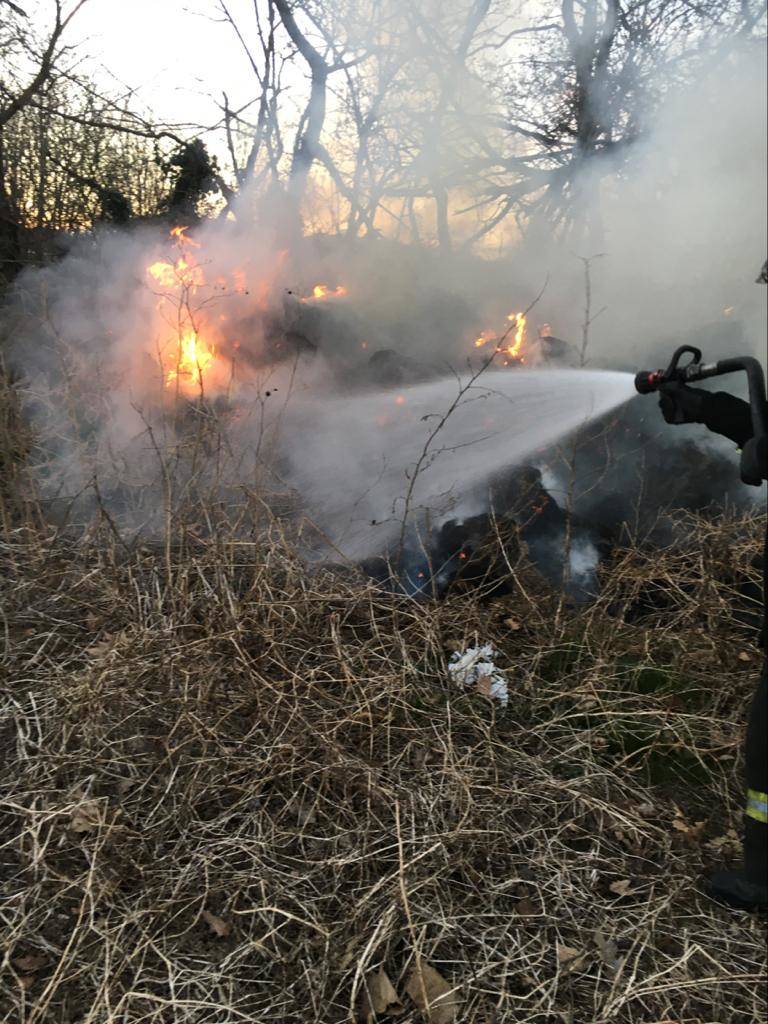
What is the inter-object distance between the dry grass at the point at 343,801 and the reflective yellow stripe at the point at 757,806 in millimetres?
427

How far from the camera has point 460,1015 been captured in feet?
6.33

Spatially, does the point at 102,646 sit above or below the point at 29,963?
above

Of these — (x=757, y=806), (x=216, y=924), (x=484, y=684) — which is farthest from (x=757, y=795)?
(x=216, y=924)

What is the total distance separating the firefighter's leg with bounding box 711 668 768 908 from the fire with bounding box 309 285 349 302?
9.51 meters

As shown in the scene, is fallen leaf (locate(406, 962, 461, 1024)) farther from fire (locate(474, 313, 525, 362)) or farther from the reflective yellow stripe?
fire (locate(474, 313, 525, 362))

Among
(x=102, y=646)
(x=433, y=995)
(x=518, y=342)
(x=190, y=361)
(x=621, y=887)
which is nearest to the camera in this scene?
(x=433, y=995)

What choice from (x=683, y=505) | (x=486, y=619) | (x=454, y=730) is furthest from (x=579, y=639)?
(x=683, y=505)

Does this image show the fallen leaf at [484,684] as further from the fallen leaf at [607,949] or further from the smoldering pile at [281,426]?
the fallen leaf at [607,949]

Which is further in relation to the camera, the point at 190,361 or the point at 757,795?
the point at 190,361

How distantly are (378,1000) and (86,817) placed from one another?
3.97 ft

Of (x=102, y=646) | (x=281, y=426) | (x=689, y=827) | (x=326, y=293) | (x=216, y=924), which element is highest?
(x=326, y=293)

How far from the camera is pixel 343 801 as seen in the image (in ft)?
8.48

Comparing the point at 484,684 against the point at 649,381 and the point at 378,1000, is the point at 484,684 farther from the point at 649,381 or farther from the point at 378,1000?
the point at 649,381

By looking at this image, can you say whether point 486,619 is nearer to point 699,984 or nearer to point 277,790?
point 277,790
